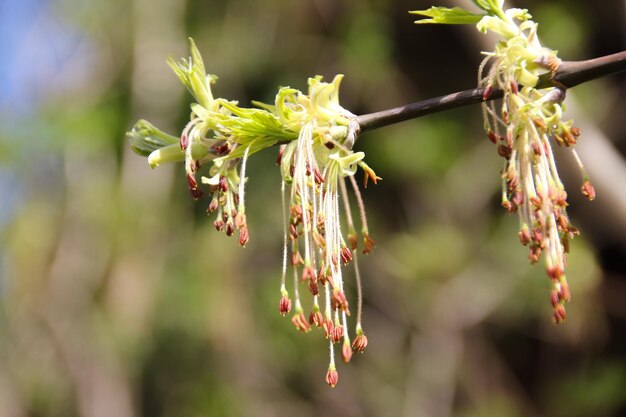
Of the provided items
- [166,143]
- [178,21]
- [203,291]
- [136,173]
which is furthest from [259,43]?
[166,143]

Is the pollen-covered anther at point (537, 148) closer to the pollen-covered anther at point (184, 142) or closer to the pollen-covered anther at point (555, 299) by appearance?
the pollen-covered anther at point (555, 299)

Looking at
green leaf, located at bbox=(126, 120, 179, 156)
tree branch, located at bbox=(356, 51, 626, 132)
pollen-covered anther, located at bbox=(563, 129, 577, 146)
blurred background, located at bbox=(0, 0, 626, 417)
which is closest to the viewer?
tree branch, located at bbox=(356, 51, 626, 132)

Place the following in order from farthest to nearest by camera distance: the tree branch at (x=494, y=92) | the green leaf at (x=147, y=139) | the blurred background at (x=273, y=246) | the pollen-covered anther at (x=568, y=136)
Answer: the blurred background at (x=273, y=246) < the green leaf at (x=147, y=139) < the pollen-covered anther at (x=568, y=136) < the tree branch at (x=494, y=92)

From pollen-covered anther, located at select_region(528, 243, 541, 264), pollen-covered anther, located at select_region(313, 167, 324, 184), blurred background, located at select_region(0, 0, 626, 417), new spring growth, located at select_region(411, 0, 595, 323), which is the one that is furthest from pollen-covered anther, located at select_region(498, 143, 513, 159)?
blurred background, located at select_region(0, 0, 626, 417)

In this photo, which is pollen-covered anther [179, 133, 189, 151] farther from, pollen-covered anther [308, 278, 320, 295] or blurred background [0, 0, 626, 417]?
blurred background [0, 0, 626, 417]

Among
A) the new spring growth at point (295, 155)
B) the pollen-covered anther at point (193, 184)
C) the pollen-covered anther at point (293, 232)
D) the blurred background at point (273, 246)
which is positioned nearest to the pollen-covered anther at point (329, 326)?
the new spring growth at point (295, 155)
